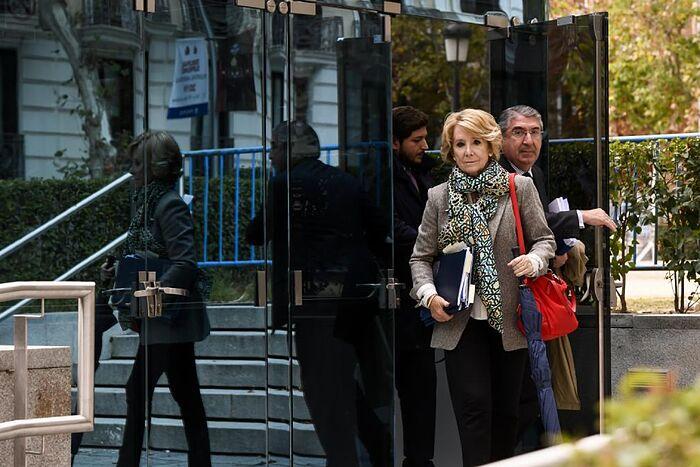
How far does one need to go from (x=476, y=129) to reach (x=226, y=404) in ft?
5.11

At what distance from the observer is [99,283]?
5.69m

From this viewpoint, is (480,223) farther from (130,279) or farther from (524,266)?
(130,279)

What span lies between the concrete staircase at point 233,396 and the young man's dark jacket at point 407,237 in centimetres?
81

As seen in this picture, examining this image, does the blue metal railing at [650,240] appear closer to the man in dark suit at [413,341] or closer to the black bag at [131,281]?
the man in dark suit at [413,341]

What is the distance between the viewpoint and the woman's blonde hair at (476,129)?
19.1 feet

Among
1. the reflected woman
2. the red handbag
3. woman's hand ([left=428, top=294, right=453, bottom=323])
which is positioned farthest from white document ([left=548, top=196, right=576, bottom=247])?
the reflected woman

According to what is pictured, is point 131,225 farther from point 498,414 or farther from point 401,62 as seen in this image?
point 401,62

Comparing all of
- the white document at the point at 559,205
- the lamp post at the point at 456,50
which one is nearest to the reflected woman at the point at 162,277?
the white document at the point at 559,205

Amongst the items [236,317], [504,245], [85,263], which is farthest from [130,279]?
[504,245]

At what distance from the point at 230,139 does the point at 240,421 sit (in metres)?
1.19

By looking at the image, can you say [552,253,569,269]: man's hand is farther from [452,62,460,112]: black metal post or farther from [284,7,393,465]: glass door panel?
[452,62,460,112]: black metal post

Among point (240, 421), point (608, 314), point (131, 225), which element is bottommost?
point (240, 421)

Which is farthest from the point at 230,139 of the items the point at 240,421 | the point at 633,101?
the point at 633,101

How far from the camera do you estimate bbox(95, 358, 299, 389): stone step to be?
5.66 metres
